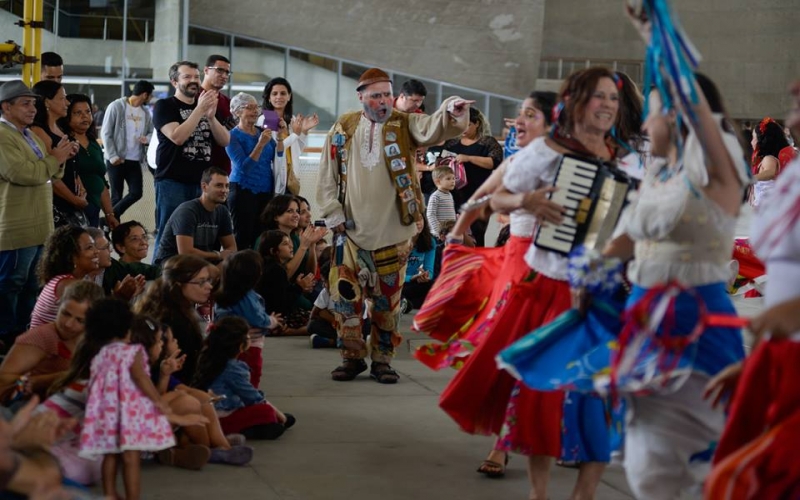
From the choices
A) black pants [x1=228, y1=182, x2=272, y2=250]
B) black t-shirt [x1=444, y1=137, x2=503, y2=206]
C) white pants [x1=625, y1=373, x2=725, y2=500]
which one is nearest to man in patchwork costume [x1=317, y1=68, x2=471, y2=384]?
black pants [x1=228, y1=182, x2=272, y2=250]

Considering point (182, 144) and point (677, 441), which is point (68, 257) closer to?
point (182, 144)

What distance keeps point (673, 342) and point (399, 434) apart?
3.08m

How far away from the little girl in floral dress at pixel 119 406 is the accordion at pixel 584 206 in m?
1.72

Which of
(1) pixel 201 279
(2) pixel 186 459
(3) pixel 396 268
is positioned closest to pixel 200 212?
(3) pixel 396 268

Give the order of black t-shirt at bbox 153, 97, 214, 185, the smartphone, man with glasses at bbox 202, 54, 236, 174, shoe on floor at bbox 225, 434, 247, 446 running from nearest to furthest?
shoe on floor at bbox 225, 434, 247, 446 < black t-shirt at bbox 153, 97, 214, 185 < man with glasses at bbox 202, 54, 236, 174 < the smartphone

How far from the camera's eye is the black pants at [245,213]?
9766 millimetres

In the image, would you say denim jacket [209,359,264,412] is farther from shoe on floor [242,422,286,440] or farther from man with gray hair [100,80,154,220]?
man with gray hair [100,80,154,220]

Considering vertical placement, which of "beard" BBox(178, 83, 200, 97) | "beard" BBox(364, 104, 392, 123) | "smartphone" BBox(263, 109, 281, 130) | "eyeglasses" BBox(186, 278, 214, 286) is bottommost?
"eyeglasses" BBox(186, 278, 214, 286)

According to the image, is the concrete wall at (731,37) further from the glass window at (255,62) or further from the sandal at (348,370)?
the sandal at (348,370)

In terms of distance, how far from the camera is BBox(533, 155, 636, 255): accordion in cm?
507

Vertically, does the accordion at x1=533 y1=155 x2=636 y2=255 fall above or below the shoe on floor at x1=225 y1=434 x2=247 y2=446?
above

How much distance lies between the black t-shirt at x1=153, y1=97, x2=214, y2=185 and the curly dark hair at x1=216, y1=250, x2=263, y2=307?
7.70 ft

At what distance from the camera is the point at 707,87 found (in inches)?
161

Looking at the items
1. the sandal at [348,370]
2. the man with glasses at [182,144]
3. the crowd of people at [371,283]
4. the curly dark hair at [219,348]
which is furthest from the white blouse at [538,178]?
the man with glasses at [182,144]
